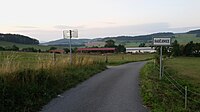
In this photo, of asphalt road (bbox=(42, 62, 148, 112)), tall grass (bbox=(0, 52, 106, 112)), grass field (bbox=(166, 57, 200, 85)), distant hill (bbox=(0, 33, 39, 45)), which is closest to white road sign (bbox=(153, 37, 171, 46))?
asphalt road (bbox=(42, 62, 148, 112))

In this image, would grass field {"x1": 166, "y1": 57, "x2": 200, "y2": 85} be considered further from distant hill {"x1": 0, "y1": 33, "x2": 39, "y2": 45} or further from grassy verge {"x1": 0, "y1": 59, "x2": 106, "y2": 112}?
distant hill {"x1": 0, "y1": 33, "x2": 39, "y2": 45}

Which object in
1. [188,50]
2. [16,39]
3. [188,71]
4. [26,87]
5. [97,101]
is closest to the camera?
[97,101]

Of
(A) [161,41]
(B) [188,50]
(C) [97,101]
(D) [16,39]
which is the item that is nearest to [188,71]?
(A) [161,41]

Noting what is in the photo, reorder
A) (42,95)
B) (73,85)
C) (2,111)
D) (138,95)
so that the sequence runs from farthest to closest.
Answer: (73,85)
(138,95)
(42,95)
(2,111)

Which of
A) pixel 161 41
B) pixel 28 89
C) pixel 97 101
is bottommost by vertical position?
pixel 97 101

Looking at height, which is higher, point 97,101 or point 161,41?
point 161,41

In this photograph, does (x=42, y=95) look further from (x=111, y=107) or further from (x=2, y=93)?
(x=111, y=107)

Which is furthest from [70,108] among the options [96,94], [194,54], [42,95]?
[194,54]

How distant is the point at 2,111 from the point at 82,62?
56.4ft

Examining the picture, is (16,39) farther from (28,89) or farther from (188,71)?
(28,89)

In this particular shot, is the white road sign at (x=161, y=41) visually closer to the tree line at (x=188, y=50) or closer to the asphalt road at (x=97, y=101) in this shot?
the asphalt road at (x=97, y=101)

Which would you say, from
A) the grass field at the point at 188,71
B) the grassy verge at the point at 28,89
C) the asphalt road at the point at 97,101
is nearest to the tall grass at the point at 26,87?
the grassy verge at the point at 28,89

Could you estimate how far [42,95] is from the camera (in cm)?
1195

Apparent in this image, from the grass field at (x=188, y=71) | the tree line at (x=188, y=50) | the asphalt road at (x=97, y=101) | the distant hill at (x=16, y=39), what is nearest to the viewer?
the asphalt road at (x=97, y=101)
